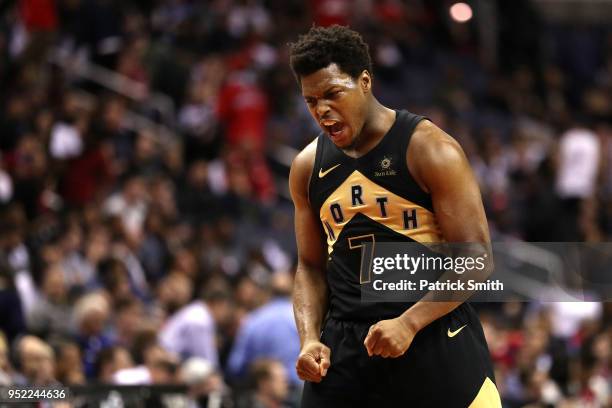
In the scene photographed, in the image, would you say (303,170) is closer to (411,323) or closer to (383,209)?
(383,209)

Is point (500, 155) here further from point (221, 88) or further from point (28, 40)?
point (28, 40)

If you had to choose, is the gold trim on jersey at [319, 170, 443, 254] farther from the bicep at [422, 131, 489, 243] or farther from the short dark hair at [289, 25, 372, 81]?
the short dark hair at [289, 25, 372, 81]

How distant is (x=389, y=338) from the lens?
4.43 meters

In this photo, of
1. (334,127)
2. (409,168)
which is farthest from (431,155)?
(334,127)

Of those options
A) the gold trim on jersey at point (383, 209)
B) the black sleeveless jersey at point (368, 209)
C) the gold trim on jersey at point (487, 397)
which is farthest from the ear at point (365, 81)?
the gold trim on jersey at point (487, 397)

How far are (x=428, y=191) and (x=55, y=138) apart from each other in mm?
9634

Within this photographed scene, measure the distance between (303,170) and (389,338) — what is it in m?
0.93

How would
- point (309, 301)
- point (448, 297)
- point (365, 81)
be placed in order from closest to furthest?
point (448, 297)
point (365, 81)
point (309, 301)

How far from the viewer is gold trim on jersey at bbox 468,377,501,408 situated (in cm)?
461

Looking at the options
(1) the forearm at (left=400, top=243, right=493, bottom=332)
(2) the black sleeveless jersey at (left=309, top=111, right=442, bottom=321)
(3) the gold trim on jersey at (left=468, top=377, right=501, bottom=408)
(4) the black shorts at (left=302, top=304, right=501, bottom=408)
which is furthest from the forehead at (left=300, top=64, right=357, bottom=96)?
(3) the gold trim on jersey at (left=468, top=377, right=501, bottom=408)

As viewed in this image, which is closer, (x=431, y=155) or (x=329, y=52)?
(x=431, y=155)

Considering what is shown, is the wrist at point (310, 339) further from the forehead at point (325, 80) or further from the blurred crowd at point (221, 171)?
the blurred crowd at point (221, 171)

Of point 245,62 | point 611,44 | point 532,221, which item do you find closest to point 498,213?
point 532,221

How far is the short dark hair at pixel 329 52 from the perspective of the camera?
4.68 meters
